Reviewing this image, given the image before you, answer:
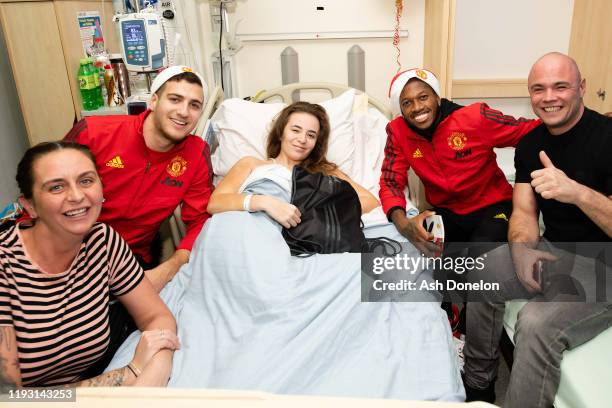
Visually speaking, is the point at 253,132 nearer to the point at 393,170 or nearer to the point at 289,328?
the point at 393,170

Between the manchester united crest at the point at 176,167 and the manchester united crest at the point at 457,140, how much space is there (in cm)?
122

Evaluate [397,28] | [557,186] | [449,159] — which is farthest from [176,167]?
[397,28]

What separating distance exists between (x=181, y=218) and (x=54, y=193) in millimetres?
1019

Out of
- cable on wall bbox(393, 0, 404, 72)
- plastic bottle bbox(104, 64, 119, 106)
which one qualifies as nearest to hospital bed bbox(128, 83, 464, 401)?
plastic bottle bbox(104, 64, 119, 106)

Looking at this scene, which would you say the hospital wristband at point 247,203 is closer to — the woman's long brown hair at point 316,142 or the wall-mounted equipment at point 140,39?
the woman's long brown hair at point 316,142

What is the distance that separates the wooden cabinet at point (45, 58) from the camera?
262 cm

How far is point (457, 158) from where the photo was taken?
2293 millimetres

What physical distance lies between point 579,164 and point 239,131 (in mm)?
1639

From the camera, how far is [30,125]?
279cm

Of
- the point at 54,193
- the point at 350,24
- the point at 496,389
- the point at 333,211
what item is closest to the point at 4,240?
the point at 54,193

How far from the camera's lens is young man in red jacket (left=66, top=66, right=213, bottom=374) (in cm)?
208

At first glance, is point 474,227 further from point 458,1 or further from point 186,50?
point 186,50

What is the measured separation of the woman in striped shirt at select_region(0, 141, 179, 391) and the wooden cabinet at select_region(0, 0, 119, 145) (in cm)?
156


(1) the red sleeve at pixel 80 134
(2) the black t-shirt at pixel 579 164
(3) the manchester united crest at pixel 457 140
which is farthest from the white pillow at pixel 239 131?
(2) the black t-shirt at pixel 579 164
